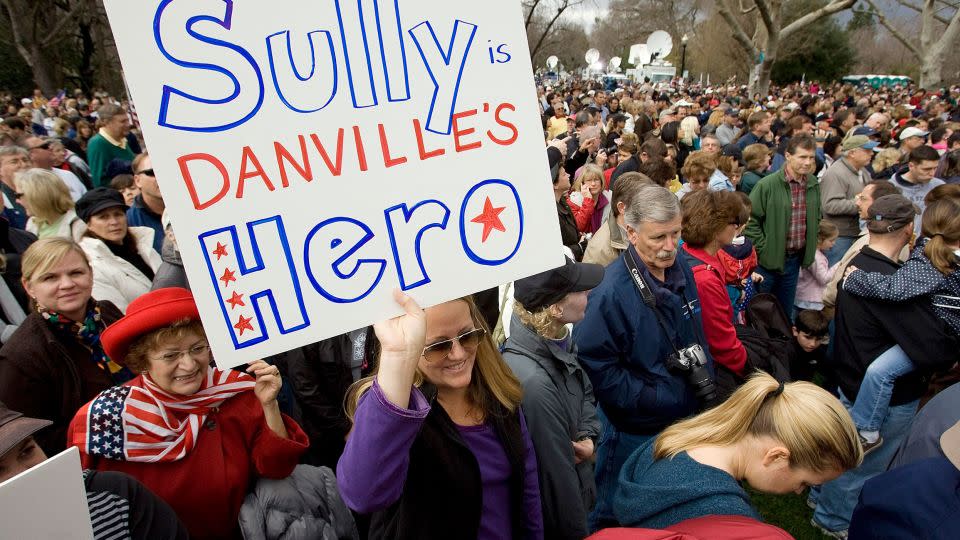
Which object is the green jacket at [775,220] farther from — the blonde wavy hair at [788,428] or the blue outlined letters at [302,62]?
the blue outlined letters at [302,62]

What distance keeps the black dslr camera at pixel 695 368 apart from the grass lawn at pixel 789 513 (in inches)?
51.3

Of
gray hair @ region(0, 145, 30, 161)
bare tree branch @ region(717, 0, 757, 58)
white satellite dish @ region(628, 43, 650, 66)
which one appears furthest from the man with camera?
white satellite dish @ region(628, 43, 650, 66)

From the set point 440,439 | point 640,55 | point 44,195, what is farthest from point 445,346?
point 640,55

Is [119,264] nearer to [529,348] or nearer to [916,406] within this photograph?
[529,348]

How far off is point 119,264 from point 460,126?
116 inches

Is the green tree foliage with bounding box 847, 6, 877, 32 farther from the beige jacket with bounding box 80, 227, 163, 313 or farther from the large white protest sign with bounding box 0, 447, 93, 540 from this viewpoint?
the large white protest sign with bounding box 0, 447, 93, 540

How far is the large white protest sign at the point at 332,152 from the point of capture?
1196mm

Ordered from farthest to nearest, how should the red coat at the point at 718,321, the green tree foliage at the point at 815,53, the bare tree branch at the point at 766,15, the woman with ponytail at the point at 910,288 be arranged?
the green tree foliage at the point at 815,53, the bare tree branch at the point at 766,15, the red coat at the point at 718,321, the woman with ponytail at the point at 910,288

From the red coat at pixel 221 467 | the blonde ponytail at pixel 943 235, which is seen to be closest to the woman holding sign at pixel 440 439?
the red coat at pixel 221 467

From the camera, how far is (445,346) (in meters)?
1.65

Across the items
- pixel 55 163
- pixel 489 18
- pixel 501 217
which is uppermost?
pixel 55 163

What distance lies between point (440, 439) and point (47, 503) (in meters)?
0.89

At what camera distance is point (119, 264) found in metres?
3.45

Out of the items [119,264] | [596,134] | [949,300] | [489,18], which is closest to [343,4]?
[489,18]
